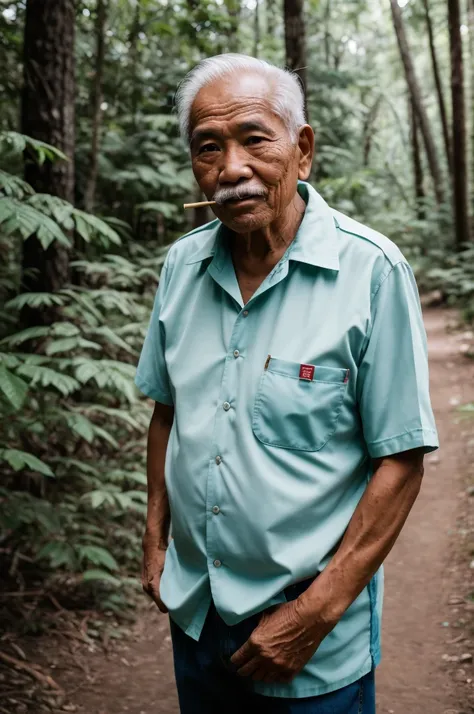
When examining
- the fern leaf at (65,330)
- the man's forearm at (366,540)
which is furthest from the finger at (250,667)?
the fern leaf at (65,330)

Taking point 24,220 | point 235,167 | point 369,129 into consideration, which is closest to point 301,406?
point 235,167

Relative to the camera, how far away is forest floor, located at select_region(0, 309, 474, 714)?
11.4ft

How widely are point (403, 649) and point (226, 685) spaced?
2.59m

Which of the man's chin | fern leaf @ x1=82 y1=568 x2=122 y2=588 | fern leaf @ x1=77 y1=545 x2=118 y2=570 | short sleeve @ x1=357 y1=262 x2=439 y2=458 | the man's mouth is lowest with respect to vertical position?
fern leaf @ x1=82 y1=568 x2=122 y2=588

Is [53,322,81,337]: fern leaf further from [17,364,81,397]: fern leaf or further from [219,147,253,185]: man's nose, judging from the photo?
[219,147,253,185]: man's nose

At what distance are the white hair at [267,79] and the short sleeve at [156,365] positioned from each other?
55 centimetres

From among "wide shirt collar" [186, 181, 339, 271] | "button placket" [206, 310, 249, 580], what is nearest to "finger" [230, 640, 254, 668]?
"button placket" [206, 310, 249, 580]

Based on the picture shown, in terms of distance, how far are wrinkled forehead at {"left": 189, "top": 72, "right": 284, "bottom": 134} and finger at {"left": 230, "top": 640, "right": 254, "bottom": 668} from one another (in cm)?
125

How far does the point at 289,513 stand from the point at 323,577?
0.16m

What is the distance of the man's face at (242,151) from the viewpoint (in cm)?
164

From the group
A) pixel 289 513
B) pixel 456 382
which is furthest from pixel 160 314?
pixel 456 382

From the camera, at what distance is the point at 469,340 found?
11.7 m

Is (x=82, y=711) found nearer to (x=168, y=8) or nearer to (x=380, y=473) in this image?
(x=380, y=473)

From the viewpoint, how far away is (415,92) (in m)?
17.0
